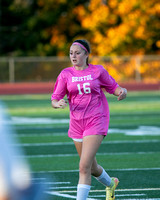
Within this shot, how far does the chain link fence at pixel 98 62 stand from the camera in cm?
3450

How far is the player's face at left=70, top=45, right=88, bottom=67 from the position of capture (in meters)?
5.72

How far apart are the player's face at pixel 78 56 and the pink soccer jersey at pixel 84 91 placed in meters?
0.08

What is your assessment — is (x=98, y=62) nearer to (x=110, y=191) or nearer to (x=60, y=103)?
(x=110, y=191)

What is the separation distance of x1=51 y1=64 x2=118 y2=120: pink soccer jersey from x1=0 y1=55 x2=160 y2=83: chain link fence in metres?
28.5

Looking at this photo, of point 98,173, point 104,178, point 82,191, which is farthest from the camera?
point 104,178

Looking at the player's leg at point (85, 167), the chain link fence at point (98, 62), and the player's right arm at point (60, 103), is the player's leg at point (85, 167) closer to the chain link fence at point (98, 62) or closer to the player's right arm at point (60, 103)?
the player's right arm at point (60, 103)

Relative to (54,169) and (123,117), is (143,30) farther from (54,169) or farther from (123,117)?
(54,169)

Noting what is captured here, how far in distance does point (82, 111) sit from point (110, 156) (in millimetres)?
4468

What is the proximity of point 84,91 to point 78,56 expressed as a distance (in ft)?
1.07

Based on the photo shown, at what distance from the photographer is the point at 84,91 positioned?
18.6ft

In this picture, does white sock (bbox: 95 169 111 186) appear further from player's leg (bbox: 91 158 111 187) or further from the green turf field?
the green turf field

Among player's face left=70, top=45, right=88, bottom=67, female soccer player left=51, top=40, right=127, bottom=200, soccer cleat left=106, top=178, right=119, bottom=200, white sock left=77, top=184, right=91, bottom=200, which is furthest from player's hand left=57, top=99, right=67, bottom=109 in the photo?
soccer cleat left=106, top=178, right=119, bottom=200

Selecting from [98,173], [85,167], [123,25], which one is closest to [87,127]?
[85,167]

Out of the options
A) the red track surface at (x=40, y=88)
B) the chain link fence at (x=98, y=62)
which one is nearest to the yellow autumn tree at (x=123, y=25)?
the chain link fence at (x=98, y=62)
